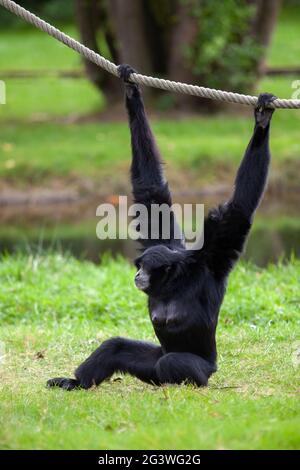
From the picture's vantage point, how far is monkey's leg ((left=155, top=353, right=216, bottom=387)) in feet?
22.2

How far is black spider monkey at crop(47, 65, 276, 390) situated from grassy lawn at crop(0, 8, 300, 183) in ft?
50.6

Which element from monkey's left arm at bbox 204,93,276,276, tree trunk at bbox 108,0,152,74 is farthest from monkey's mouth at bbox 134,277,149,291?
tree trunk at bbox 108,0,152,74

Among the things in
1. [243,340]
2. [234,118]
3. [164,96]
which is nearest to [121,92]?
[164,96]

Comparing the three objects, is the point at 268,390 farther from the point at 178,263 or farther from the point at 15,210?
the point at 15,210

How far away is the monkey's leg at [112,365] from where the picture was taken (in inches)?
278

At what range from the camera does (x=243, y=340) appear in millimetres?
8609

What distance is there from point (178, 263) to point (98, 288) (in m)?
4.39

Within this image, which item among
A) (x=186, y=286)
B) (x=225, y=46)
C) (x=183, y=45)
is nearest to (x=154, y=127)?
(x=183, y=45)

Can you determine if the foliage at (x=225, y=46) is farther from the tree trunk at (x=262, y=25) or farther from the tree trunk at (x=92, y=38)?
the tree trunk at (x=92, y=38)

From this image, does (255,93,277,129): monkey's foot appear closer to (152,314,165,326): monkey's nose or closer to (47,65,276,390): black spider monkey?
(47,65,276,390): black spider monkey

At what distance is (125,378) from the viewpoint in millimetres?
7680

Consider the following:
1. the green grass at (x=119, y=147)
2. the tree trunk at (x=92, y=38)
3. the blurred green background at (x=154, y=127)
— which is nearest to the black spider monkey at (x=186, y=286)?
the blurred green background at (x=154, y=127)

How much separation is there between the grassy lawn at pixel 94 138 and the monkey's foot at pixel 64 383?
15.5m

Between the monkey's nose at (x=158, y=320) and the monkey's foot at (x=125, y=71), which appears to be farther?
the monkey's foot at (x=125, y=71)
